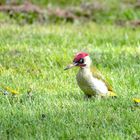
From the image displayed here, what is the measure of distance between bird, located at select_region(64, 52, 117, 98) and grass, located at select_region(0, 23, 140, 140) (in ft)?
0.48

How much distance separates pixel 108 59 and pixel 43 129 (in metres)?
3.91

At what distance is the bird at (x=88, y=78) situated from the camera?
25.0 feet

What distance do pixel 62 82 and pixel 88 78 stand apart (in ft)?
3.68

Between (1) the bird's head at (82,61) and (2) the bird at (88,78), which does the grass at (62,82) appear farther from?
(1) the bird's head at (82,61)

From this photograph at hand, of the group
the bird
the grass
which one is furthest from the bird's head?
the grass

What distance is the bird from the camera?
762 cm

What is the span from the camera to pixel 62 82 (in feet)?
28.5

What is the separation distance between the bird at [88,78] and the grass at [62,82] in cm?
15

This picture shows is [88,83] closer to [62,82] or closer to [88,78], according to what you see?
[88,78]

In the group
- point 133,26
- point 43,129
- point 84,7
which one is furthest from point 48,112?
point 84,7

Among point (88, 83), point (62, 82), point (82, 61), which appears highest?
point (82, 61)

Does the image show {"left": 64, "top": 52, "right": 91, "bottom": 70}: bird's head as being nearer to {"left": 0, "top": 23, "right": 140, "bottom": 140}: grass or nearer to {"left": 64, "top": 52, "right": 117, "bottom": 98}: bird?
{"left": 64, "top": 52, "right": 117, "bottom": 98}: bird

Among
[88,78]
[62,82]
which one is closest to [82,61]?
[88,78]

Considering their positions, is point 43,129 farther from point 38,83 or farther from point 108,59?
point 108,59
